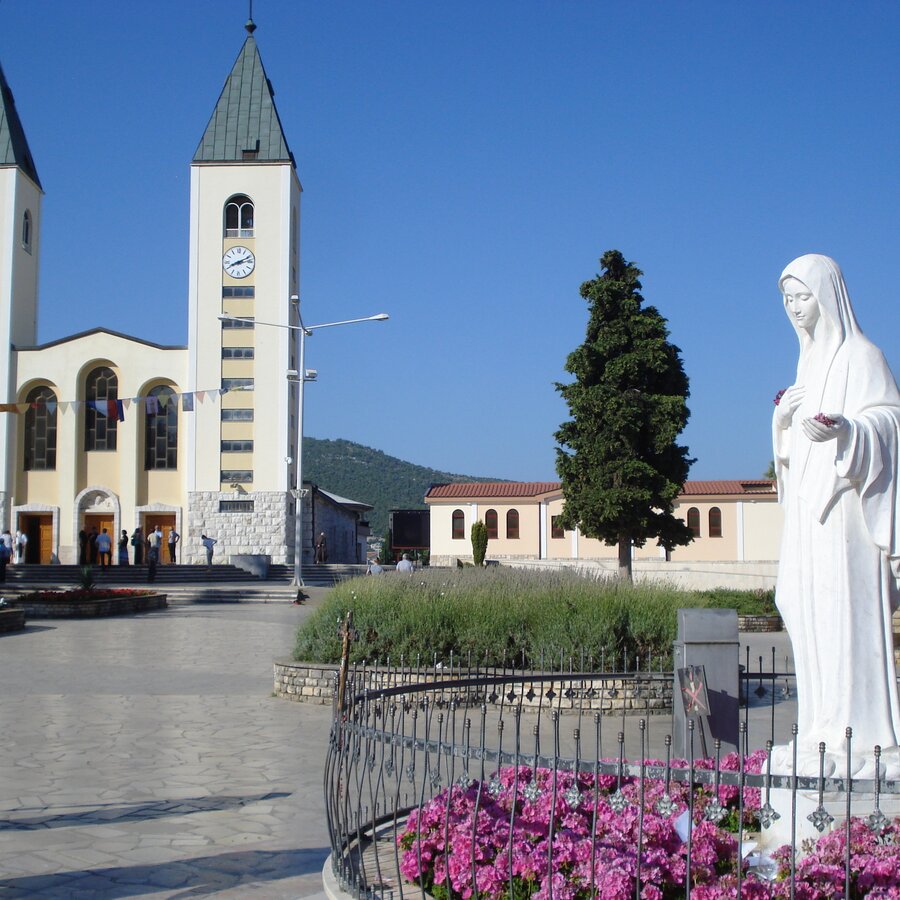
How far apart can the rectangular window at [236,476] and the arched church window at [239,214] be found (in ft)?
35.0

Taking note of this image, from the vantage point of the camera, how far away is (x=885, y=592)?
4.71 metres

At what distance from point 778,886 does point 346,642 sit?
11.9ft

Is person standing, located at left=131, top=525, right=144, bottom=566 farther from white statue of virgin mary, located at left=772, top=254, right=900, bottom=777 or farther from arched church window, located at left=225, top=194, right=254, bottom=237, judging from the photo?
white statue of virgin mary, located at left=772, top=254, right=900, bottom=777

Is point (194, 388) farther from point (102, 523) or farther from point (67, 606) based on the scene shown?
point (67, 606)

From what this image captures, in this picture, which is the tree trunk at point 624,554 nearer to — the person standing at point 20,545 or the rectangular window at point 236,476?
the rectangular window at point 236,476

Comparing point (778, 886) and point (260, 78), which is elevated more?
point (260, 78)

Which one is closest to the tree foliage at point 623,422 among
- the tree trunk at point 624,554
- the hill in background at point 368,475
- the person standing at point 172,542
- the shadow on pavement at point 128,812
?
the tree trunk at point 624,554

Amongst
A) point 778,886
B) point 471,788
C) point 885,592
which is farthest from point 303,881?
point 885,592

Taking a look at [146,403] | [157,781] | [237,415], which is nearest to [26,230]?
[146,403]

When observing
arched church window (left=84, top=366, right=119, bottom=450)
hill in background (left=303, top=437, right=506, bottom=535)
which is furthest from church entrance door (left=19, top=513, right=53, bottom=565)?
hill in background (left=303, top=437, right=506, bottom=535)

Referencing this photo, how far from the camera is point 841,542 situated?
187 inches

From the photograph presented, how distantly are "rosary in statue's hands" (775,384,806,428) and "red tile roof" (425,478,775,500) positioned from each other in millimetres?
48827

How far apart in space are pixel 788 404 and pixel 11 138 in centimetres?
5086

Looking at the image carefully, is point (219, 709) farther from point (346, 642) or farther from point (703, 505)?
point (703, 505)
